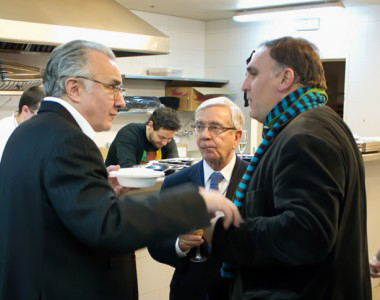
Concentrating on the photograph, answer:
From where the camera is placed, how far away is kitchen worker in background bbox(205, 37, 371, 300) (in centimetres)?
115

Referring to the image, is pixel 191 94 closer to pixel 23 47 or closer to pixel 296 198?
pixel 23 47

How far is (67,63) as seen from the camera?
130 centimetres

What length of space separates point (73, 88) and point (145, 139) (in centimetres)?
264

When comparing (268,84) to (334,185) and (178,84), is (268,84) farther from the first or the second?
(178,84)

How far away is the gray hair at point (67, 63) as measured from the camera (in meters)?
1.30

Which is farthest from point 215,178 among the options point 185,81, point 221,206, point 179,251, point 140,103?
point 185,81

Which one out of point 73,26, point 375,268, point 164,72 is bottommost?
point 375,268

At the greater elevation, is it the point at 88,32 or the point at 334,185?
the point at 88,32

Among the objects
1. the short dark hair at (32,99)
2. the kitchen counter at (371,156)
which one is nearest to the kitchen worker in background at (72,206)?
the short dark hair at (32,99)

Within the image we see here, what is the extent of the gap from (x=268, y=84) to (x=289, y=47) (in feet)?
0.38

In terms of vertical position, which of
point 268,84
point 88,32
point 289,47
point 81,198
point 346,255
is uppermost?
point 88,32

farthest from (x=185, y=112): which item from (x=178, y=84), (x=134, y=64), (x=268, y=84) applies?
(x=268, y=84)

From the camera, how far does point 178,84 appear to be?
6.31 metres

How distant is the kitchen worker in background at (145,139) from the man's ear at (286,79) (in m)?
2.44
